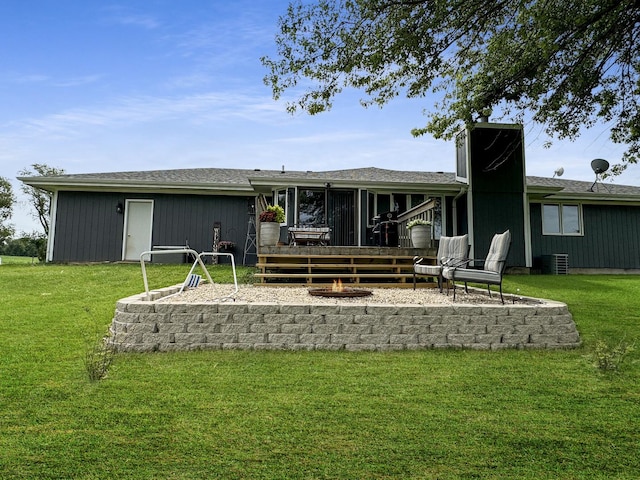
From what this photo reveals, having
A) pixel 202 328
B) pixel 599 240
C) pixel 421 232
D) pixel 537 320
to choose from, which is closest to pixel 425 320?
pixel 537 320

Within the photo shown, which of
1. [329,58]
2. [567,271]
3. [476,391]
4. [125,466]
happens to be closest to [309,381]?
[476,391]

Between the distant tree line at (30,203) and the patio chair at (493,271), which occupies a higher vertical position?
the distant tree line at (30,203)

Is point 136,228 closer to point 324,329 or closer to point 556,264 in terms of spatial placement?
point 324,329

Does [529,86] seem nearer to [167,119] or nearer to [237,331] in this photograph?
[237,331]

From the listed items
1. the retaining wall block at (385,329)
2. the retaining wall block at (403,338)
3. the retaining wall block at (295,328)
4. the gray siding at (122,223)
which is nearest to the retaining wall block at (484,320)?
the retaining wall block at (403,338)

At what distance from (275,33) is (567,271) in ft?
37.6

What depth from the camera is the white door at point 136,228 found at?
12289mm

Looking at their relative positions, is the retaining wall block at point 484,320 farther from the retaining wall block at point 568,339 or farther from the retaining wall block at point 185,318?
the retaining wall block at point 185,318

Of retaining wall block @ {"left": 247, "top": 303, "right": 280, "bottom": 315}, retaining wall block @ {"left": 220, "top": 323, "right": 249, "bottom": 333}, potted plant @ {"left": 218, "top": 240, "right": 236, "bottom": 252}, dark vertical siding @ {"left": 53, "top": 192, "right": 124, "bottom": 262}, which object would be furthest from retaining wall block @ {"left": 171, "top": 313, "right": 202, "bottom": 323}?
dark vertical siding @ {"left": 53, "top": 192, "right": 124, "bottom": 262}

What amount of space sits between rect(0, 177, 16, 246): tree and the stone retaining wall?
80.7 ft

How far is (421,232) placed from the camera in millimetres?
8766

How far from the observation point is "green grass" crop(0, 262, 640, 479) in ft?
6.64

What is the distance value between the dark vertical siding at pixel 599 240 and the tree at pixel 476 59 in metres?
6.17

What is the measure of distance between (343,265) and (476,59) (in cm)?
409
